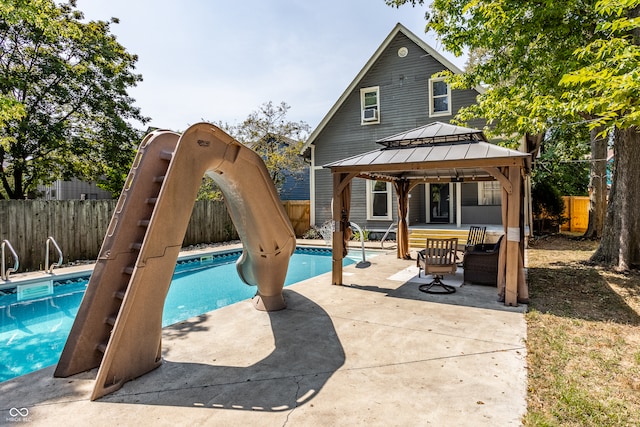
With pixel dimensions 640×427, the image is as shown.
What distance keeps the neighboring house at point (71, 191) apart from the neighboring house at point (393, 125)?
14.7m

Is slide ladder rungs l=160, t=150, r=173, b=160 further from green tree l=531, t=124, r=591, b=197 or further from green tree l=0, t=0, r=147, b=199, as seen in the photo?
green tree l=531, t=124, r=591, b=197

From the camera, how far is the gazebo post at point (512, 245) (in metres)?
6.19

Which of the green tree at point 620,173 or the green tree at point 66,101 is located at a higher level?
the green tree at point 66,101

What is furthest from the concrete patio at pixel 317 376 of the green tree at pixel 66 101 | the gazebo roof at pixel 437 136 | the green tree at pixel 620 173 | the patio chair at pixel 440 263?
the green tree at pixel 66 101

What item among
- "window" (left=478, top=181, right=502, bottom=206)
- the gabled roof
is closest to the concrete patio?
"window" (left=478, top=181, right=502, bottom=206)

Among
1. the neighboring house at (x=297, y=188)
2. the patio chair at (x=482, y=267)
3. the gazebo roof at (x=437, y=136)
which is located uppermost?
the neighboring house at (x=297, y=188)

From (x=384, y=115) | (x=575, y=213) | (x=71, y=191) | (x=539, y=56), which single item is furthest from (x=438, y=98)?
(x=71, y=191)

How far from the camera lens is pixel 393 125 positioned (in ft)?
52.3

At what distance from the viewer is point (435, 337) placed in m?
4.87

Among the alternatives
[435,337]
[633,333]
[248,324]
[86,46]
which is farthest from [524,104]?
[86,46]

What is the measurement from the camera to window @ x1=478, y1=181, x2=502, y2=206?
15.1 m

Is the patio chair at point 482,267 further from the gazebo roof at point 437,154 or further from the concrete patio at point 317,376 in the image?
the gazebo roof at point 437,154

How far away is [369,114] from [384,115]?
0.74 m

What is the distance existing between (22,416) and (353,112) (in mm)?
15816
